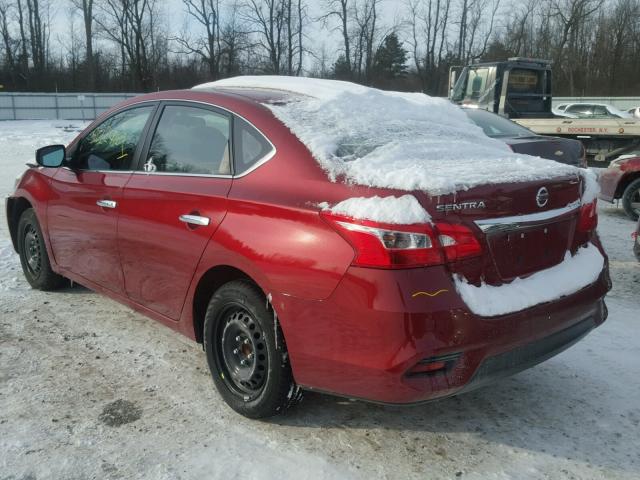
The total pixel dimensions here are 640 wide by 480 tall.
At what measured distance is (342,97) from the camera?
139 inches

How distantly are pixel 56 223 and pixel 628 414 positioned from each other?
407 cm

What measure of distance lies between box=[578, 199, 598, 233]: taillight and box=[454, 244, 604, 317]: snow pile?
108 millimetres

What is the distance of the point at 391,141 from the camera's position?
3174mm

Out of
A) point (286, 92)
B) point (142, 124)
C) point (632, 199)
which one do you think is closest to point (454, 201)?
point (286, 92)

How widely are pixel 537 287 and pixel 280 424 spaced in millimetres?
1459

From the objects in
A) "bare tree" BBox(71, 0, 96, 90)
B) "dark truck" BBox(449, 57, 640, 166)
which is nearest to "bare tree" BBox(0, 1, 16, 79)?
"bare tree" BBox(71, 0, 96, 90)

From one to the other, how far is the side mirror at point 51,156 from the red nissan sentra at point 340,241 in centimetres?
59

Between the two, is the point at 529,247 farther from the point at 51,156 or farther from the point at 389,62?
the point at 389,62

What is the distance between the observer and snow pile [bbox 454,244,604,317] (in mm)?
2564

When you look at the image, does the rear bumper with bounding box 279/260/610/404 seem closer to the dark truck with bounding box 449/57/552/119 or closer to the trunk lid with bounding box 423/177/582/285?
the trunk lid with bounding box 423/177/582/285

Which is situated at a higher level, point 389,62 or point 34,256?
point 389,62

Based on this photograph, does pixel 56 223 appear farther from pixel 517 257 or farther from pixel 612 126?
pixel 612 126

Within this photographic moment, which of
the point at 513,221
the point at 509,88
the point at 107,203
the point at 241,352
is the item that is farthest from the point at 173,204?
the point at 509,88

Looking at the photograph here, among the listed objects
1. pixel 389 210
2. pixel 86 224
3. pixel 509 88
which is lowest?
pixel 86 224
